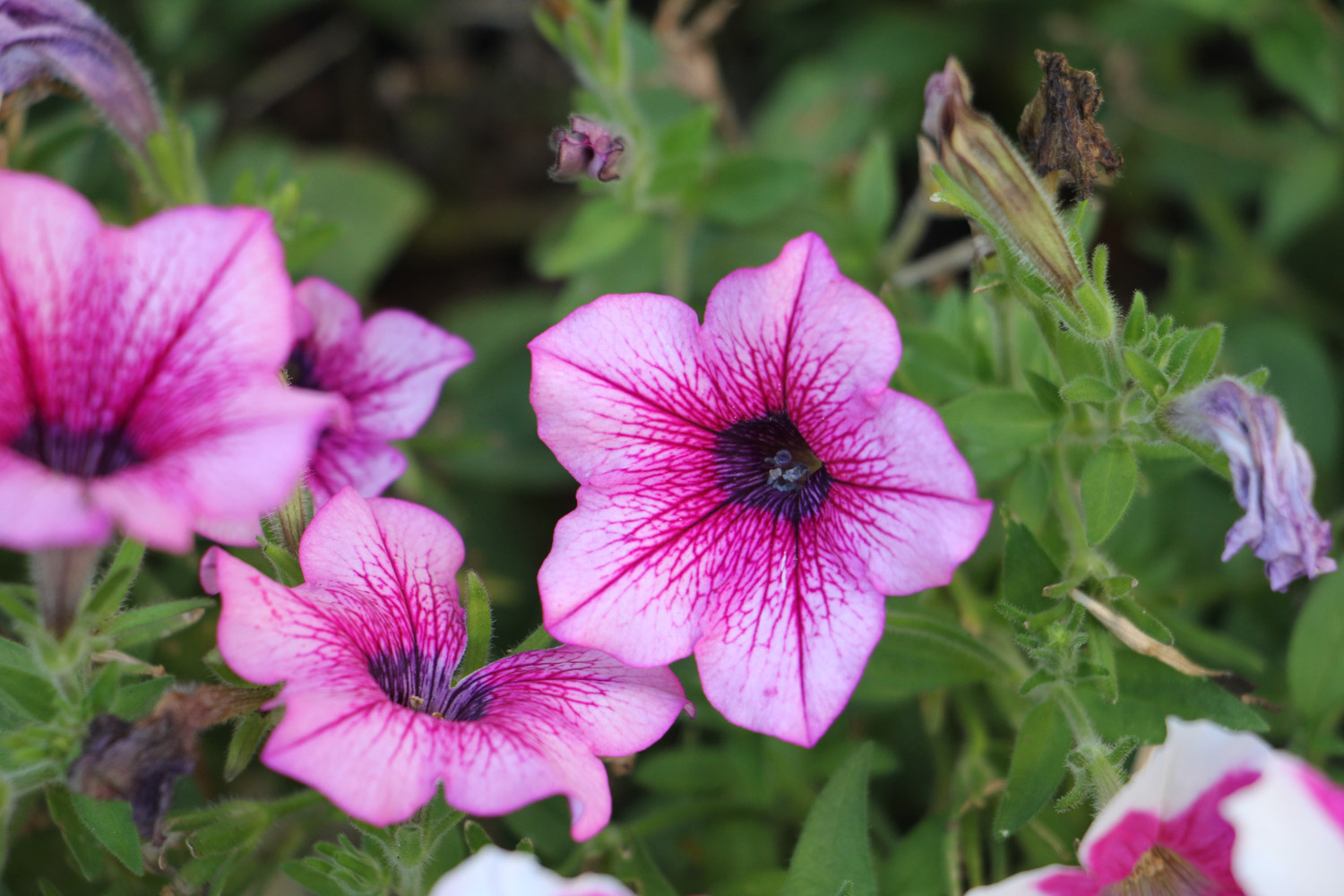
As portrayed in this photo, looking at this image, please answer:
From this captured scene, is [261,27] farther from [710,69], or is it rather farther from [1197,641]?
[1197,641]

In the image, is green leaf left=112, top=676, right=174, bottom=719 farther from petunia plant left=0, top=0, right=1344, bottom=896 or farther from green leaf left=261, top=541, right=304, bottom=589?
green leaf left=261, top=541, right=304, bottom=589

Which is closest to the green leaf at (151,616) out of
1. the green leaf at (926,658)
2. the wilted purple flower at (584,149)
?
the wilted purple flower at (584,149)

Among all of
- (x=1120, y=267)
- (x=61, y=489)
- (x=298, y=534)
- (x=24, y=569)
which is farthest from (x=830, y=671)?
(x=1120, y=267)

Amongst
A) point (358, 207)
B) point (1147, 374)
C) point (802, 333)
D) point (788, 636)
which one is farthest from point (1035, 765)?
point (358, 207)

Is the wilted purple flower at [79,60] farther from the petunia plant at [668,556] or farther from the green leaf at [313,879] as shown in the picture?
the green leaf at [313,879]

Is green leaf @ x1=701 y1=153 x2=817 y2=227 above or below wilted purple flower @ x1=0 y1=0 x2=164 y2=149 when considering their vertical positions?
below

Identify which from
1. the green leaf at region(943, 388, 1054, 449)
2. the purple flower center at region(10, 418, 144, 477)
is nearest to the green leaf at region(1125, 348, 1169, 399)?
the green leaf at region(943, 388, 1054, 449)

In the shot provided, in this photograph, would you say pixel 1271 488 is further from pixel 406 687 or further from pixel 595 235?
pixel 595 235
